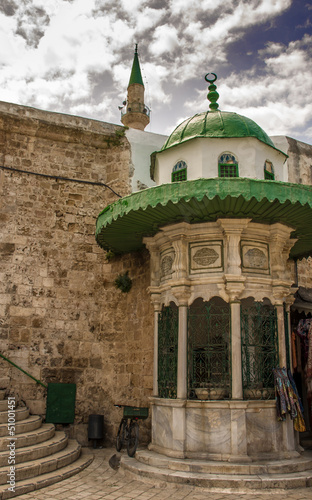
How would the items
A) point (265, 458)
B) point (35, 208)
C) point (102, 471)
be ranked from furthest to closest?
point (35, 208) < point (102, 471) < point (265, 458)

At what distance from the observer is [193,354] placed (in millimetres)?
6883

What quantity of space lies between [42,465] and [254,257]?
4353mm

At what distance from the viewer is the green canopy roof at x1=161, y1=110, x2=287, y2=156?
764 centimetres

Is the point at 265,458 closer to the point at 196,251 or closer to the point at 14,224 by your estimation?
the point at 196,251

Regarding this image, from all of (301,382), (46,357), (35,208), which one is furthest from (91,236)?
(301,382)

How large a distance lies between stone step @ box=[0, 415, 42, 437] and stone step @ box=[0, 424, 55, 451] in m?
0.07

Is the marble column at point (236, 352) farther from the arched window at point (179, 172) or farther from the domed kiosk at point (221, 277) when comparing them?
the arched window at point (179, 172)

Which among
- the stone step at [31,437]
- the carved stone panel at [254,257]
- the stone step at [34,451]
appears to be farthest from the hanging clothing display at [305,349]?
the stone step at [31,437]

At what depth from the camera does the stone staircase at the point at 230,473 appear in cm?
548

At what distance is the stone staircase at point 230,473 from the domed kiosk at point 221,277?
219mm

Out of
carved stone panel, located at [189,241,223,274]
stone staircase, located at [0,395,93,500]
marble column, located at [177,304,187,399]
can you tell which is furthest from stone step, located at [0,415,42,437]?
carved stone panel, located at [189,241,223,274]

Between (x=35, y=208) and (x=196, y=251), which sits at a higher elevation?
(x=35, y=208)

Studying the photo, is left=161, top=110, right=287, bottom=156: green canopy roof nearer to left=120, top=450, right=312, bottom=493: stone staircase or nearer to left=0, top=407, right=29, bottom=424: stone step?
left=120, top=450, right=312, bottom=493: stone staircase

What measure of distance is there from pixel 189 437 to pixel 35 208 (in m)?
5.59
